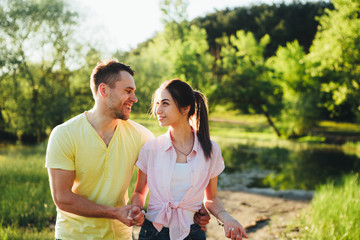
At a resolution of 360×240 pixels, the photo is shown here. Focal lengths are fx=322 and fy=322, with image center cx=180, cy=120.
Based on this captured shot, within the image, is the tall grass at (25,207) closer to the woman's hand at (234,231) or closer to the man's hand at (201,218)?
the man's hand at (201,218)

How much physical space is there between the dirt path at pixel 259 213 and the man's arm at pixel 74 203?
3.76 metres

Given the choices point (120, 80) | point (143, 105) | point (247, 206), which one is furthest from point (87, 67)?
point (120, 80)

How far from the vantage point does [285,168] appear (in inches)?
548

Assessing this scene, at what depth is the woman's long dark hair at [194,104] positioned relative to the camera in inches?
99.5

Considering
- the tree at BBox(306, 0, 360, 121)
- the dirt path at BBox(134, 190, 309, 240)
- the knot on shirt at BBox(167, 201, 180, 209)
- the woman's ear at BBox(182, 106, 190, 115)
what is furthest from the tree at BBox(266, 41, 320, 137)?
the knot on shirt at BBox(167, 201, 180, 209)

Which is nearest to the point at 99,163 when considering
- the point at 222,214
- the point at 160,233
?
the point at 160,233

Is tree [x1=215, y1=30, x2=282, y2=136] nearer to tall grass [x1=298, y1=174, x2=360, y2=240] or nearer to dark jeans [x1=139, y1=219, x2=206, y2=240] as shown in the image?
tall grass [x1=298, y1=174, x2=360, y2=240]

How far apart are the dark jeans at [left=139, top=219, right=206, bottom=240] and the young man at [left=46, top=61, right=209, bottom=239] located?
0.09m

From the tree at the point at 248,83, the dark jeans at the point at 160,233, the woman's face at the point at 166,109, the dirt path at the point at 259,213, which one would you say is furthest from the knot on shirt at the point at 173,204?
the tree at the point at 248,83

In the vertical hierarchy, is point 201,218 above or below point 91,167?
below

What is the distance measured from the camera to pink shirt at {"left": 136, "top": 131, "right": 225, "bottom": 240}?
2.39 m

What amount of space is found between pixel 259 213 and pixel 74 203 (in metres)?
6.24

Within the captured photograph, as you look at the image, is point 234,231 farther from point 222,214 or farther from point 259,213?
point 259,213

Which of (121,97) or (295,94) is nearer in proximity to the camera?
(121,97)
